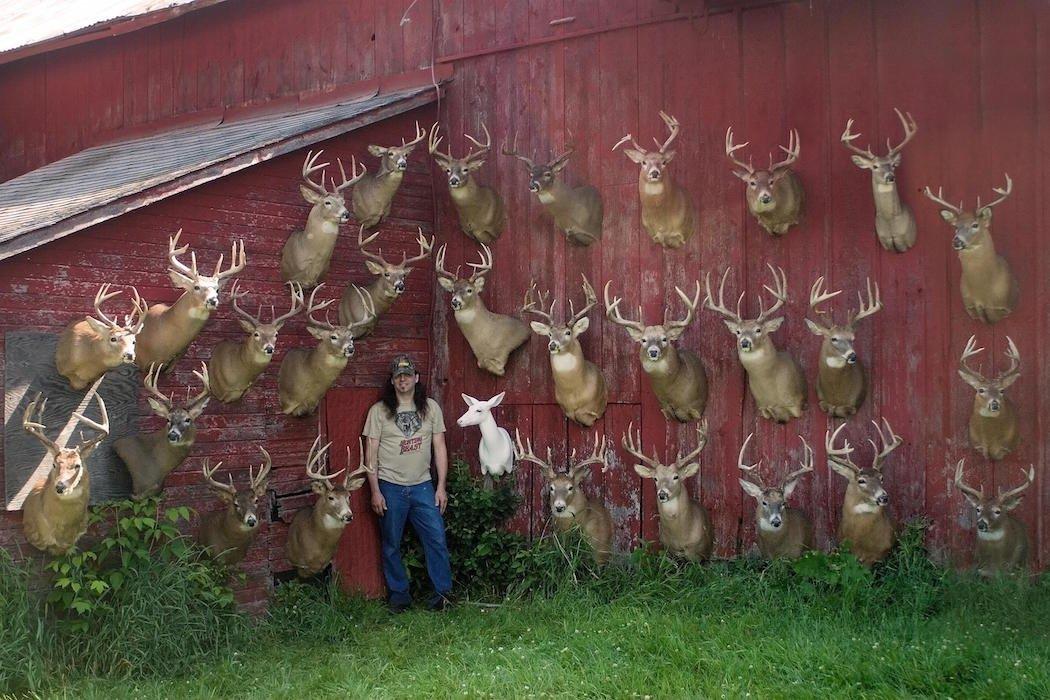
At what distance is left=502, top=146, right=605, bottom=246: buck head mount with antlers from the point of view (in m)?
9.75

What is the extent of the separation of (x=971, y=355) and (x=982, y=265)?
69cm

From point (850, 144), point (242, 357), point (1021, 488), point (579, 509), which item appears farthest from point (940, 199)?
point (242, 357)

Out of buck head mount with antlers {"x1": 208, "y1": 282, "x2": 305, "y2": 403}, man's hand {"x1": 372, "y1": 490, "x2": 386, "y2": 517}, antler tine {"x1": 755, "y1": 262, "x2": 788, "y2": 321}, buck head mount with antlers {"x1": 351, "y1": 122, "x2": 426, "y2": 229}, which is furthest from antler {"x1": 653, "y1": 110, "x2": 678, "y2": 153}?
man's hand {"x1": 372, "y1": 490, "x2": 386, "y2": 517}

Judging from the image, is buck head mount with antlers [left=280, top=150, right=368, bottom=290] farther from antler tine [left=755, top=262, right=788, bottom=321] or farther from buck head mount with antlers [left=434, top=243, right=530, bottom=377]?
antler tine [left=755, top=262, right=788, bottom=321]

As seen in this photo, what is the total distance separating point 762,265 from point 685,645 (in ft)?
10.7

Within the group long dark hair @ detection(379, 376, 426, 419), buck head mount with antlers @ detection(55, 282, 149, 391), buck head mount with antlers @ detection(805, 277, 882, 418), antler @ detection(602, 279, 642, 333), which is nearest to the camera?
buck head mount with antlers @ detection(55, 282, 149, 391)

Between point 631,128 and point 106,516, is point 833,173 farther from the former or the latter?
point 106,516

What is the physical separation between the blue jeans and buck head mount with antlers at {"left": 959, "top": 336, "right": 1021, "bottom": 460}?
14.7ft

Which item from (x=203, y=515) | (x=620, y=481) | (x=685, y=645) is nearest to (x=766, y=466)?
(x=620, y=481)

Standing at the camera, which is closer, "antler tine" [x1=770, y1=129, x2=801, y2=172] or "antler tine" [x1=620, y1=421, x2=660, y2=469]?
"antler tine" [x1=770, y1=129, x2=801, y2=172]

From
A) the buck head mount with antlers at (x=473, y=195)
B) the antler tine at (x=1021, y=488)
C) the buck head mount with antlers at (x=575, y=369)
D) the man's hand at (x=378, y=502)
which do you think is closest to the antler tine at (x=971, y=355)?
the antler tine at (x=1021, y=488)

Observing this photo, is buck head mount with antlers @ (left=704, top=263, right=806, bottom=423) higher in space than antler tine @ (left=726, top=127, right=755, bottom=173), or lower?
lower

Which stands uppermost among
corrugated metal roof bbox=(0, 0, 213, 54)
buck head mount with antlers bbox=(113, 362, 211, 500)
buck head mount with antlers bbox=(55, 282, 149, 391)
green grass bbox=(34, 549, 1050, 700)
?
corrugated metal roof bbox=(0, 0, 213, 54)

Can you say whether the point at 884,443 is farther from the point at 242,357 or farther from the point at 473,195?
the point at 242,357
